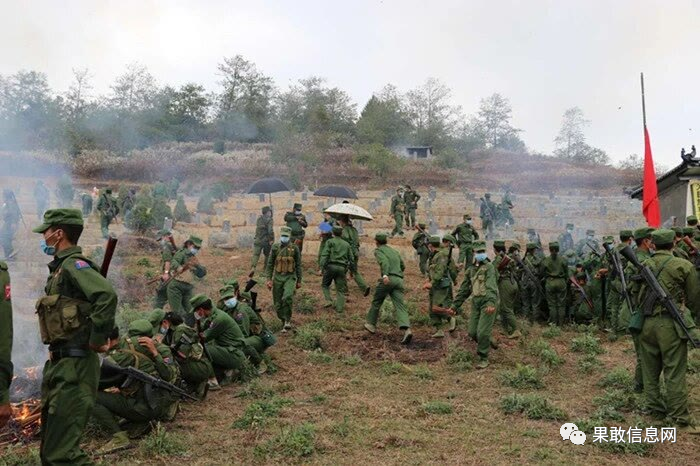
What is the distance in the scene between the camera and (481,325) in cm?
937

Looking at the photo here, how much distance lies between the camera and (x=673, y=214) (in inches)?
758

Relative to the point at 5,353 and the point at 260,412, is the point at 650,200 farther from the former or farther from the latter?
the point at 5,353

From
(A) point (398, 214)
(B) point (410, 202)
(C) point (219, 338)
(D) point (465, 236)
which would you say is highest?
(B) point (410, 202)

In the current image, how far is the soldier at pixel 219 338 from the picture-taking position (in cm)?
775

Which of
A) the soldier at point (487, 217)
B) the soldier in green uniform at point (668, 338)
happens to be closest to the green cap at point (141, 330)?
the soldier in green uniform at point (668, 338)

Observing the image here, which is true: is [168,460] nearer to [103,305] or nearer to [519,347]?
[103,305]

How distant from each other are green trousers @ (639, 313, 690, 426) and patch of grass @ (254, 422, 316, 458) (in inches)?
137

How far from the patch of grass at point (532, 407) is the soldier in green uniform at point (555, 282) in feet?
15.1

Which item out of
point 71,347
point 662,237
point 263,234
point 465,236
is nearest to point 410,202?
point 465,236

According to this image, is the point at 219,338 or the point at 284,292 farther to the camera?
the point at 284,292

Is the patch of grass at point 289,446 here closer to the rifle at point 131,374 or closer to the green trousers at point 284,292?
the rifle at point 131,374

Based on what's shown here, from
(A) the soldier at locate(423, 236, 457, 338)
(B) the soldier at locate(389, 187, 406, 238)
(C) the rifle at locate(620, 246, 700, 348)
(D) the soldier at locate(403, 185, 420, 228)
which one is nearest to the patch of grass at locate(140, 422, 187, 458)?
(C) the rifle at locate(620, 246, 700, 348)

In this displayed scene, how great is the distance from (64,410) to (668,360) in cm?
543

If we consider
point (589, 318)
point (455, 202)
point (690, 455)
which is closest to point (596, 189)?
point (455, 202)
